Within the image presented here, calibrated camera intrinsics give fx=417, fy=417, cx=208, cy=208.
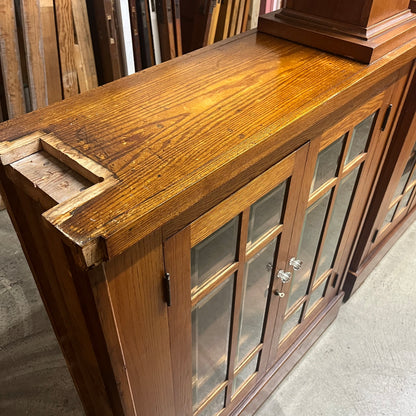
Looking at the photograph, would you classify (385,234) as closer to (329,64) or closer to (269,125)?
(329,64)

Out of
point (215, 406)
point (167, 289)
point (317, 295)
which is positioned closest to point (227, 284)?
point (167, 289)

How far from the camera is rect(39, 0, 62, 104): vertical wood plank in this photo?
178 cm

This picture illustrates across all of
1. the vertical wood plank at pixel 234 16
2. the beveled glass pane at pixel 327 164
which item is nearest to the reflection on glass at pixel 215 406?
the beveled glass pane at pixel 327 164

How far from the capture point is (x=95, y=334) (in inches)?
24.6

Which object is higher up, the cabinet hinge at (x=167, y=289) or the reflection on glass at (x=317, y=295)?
the cabinet hinge at (x=167, y=289)

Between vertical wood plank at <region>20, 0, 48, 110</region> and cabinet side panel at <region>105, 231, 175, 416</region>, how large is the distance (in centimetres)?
159

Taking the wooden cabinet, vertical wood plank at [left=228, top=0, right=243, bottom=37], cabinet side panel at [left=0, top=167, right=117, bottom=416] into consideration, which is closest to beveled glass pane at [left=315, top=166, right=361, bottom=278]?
the wooden cabinet

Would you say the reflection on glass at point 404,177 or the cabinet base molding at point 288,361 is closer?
the cabinet base molding at point 288,361

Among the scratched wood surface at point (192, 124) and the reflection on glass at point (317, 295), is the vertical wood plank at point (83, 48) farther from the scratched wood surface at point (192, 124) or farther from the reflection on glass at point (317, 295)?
the reflection on glass at point (317, 295)

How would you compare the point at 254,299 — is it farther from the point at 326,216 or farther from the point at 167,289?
the point at 167,289

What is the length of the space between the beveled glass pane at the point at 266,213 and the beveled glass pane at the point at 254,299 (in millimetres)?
68

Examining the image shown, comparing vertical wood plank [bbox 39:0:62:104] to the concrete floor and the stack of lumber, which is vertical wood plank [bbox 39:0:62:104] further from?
the concrete floor

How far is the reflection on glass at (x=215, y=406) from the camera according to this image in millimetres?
1090

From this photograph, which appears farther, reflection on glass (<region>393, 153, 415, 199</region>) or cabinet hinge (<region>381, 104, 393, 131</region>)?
reflection on glass (<region>393, 153, 415, 199</region>)
